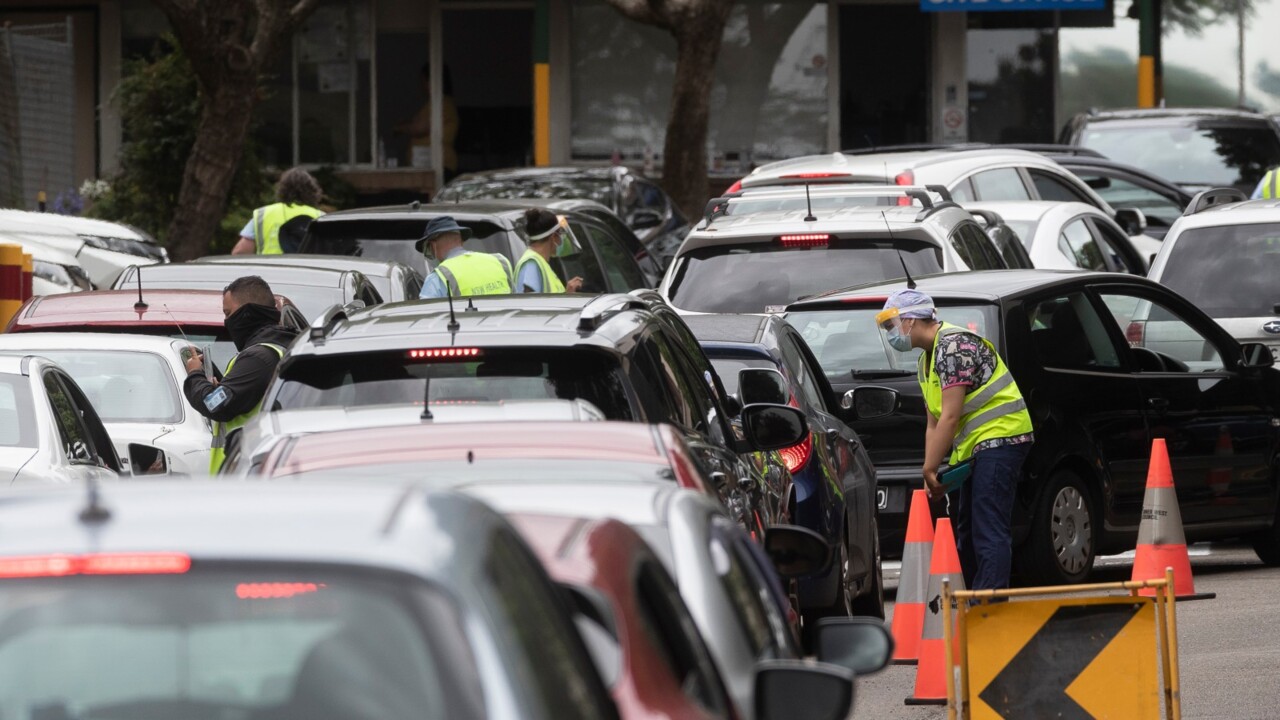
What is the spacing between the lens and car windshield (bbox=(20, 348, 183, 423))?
11.2 metres

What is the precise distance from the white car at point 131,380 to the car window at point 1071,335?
413 cm

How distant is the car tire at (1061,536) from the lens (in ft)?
34.6

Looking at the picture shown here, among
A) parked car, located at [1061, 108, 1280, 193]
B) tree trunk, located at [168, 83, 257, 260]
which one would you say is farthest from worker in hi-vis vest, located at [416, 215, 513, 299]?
parked car, located at [1061, 108, 1280, 193]

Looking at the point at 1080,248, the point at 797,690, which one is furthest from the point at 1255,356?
the point at 797,690

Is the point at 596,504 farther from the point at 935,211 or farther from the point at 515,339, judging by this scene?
the point at 935,211

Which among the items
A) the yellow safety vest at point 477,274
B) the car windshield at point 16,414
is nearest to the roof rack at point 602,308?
the car windshield at point 16,414

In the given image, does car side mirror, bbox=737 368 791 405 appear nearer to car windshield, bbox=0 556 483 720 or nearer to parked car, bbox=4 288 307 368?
parked car, bbox=4 288 307 368

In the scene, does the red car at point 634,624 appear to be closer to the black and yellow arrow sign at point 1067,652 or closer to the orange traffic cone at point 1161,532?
the black and yellow arrow sign at point 1067,652

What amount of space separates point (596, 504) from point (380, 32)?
27.6 meters

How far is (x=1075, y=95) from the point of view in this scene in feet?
102

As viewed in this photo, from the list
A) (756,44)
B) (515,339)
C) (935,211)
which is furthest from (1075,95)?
(515,339)

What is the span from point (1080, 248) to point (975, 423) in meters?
6.26

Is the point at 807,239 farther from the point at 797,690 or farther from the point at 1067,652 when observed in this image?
the point at 797,690

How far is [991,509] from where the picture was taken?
31.3 ft
